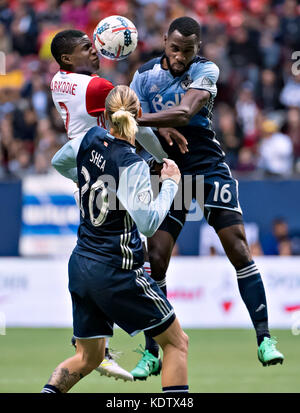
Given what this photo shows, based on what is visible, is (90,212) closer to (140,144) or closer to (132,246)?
(132,246)

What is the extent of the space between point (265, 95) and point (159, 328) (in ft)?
32.1

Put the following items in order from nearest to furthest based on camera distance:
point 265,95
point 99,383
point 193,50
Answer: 1. point 193,50
2. point 99,383
3. point 265,95

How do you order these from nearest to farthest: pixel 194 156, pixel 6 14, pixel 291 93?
1. pixel 194 156
2. pixel 291 93
3. pixel 6 14

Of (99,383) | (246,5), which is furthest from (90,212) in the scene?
(246,5)

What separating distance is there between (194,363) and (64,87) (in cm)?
412

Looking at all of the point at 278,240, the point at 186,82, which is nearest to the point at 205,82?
the point at 186,82

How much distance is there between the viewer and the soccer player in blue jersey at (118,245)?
19.0 feet

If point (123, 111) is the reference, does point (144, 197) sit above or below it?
below

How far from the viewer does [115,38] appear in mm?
7027

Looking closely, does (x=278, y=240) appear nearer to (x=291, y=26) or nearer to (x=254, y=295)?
(x=291, y=26)

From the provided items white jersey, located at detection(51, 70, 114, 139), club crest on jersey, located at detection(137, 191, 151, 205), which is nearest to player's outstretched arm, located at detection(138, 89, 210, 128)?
white jersey, located at detection(51, 70, 114, 139)

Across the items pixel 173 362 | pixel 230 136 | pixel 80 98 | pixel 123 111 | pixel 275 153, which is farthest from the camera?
pixel 230 136

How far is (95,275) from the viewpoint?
587 centimetres

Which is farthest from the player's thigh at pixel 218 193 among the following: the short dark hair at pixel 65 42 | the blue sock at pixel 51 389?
the blue sock at pixel 51 389
